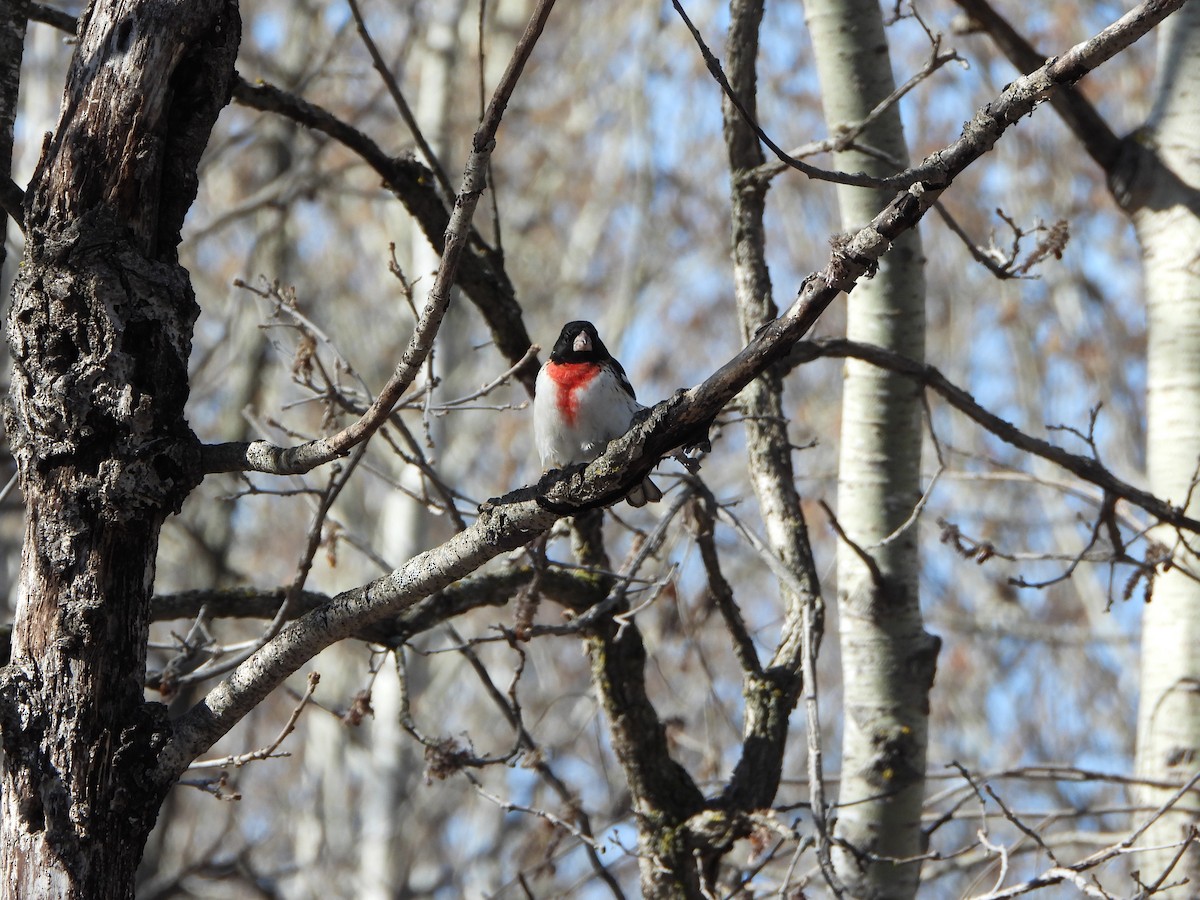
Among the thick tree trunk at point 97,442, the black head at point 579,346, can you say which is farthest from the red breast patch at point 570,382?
the thick tree trunk at point 97,442

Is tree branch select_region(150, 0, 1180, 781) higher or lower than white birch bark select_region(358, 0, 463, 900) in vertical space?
lower

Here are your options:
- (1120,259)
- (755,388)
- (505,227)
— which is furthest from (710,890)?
(505,227)

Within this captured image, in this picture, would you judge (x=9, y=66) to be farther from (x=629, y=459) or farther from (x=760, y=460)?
(x=760, y=460)

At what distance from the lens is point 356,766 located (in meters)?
10.9

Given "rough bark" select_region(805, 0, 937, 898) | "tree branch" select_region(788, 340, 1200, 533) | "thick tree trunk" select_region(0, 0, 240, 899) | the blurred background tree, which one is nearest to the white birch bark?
the blurred background tree

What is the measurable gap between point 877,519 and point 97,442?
221 centimetres

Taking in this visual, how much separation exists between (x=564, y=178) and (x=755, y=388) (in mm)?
10441

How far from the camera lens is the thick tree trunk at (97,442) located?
6.65 ft

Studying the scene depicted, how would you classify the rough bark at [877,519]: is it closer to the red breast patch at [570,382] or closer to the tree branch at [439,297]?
the red breast patch at [570,382]

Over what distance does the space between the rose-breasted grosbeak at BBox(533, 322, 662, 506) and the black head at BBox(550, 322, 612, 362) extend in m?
0.03

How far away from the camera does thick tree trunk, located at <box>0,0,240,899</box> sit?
2027 millimetres

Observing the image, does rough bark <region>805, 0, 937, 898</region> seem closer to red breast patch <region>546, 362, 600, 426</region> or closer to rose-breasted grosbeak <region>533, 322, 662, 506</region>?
rose-breasted grosbeak <region>533, 322, 662, 506</region>

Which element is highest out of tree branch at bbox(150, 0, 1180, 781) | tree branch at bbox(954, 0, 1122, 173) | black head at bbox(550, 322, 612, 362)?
tree branch at bbox(954, 0, 1122, 173)

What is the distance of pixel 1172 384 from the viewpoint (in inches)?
147
